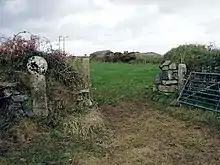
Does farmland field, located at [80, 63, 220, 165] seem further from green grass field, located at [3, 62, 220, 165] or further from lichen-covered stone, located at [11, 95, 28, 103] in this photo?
lichen-covered stone, located at [11, 95, 28, 103]

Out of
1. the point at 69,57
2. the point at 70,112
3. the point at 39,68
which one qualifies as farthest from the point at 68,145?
the point at 69,57

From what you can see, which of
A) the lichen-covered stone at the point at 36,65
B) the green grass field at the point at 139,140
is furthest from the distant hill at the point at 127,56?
the lichen-covered stone at the point at 36,65

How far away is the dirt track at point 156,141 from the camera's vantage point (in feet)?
19.2

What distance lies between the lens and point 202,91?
9.27 meters

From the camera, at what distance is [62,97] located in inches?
305

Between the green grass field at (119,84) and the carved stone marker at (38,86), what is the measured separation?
278cm

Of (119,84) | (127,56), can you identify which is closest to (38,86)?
(119,84)

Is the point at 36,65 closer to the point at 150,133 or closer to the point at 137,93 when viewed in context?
the point at 150,133

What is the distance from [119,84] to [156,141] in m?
6.00

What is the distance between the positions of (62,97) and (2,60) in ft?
4.76

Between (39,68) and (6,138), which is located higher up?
(39,68)

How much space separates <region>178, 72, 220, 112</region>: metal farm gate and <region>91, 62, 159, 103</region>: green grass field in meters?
1.62

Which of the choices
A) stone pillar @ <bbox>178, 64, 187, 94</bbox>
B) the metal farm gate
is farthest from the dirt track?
stone pillar @ <bbox>178, 64, 187, 94</bbox>

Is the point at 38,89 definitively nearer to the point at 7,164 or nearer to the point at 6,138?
the point at 6,138
